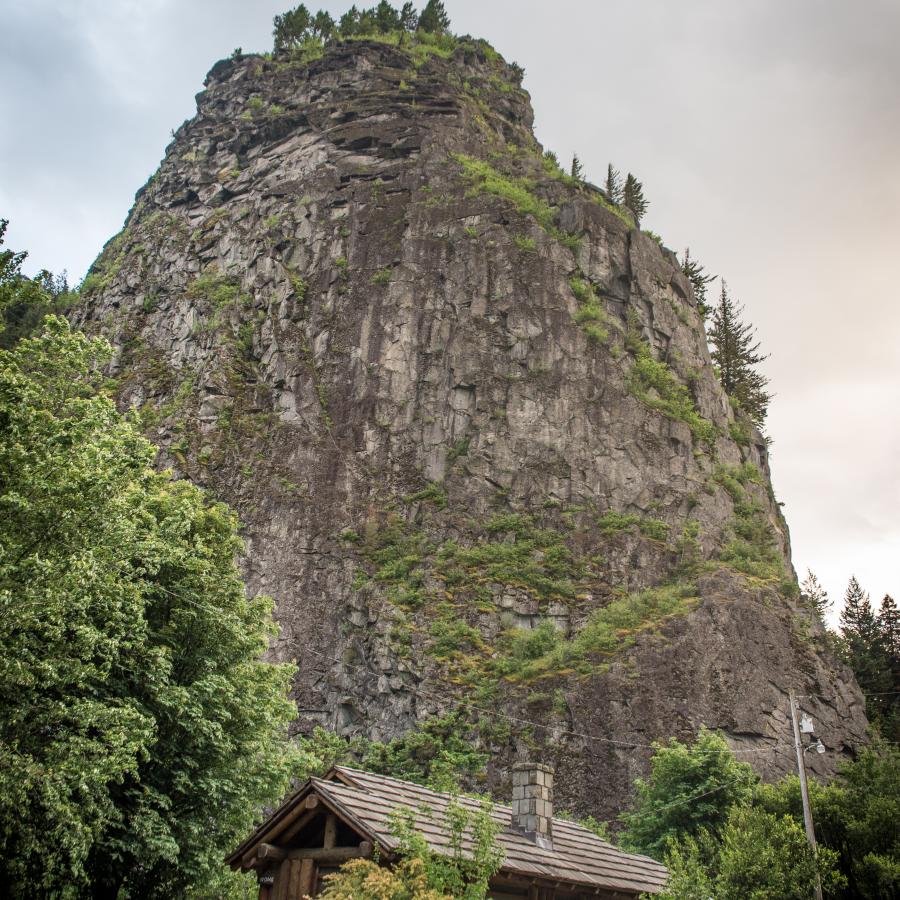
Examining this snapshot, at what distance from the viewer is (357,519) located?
46156mm

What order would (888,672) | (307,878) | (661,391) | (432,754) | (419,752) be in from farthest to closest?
(661,391) → (888,672) → (419,752) → (432,754) → (307,878)

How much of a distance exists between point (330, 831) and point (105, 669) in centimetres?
529

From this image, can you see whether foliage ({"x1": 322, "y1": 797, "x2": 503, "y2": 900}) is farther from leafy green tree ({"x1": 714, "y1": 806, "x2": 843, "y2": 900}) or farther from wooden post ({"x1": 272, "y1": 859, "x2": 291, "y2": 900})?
leafy green tree ({"x1": 714, "y1": 806, "x2": 843, "y2": 900})

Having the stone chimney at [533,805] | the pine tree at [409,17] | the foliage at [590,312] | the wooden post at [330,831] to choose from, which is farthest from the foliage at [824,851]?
the pine tree at [409,17]

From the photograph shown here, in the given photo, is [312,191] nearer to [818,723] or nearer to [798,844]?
[818,723]

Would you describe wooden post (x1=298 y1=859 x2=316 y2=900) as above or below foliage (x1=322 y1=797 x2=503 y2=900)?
below

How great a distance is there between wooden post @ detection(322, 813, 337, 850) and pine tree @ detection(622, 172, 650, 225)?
6797cm

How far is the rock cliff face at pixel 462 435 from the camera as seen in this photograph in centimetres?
3575

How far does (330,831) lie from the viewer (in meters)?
15.5

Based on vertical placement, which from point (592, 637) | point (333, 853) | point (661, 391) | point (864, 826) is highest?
point (661, 391)

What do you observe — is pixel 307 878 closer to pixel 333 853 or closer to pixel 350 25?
pixel 333 853

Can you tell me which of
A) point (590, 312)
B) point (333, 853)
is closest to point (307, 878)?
point (333, 853)

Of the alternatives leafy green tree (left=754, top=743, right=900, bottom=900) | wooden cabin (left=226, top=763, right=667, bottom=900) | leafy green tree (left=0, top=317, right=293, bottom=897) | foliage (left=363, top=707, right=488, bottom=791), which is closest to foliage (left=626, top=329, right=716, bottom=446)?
foliage (left=363, top=707, right=488, bottom=791)

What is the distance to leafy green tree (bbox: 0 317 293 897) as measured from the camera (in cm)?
1568
